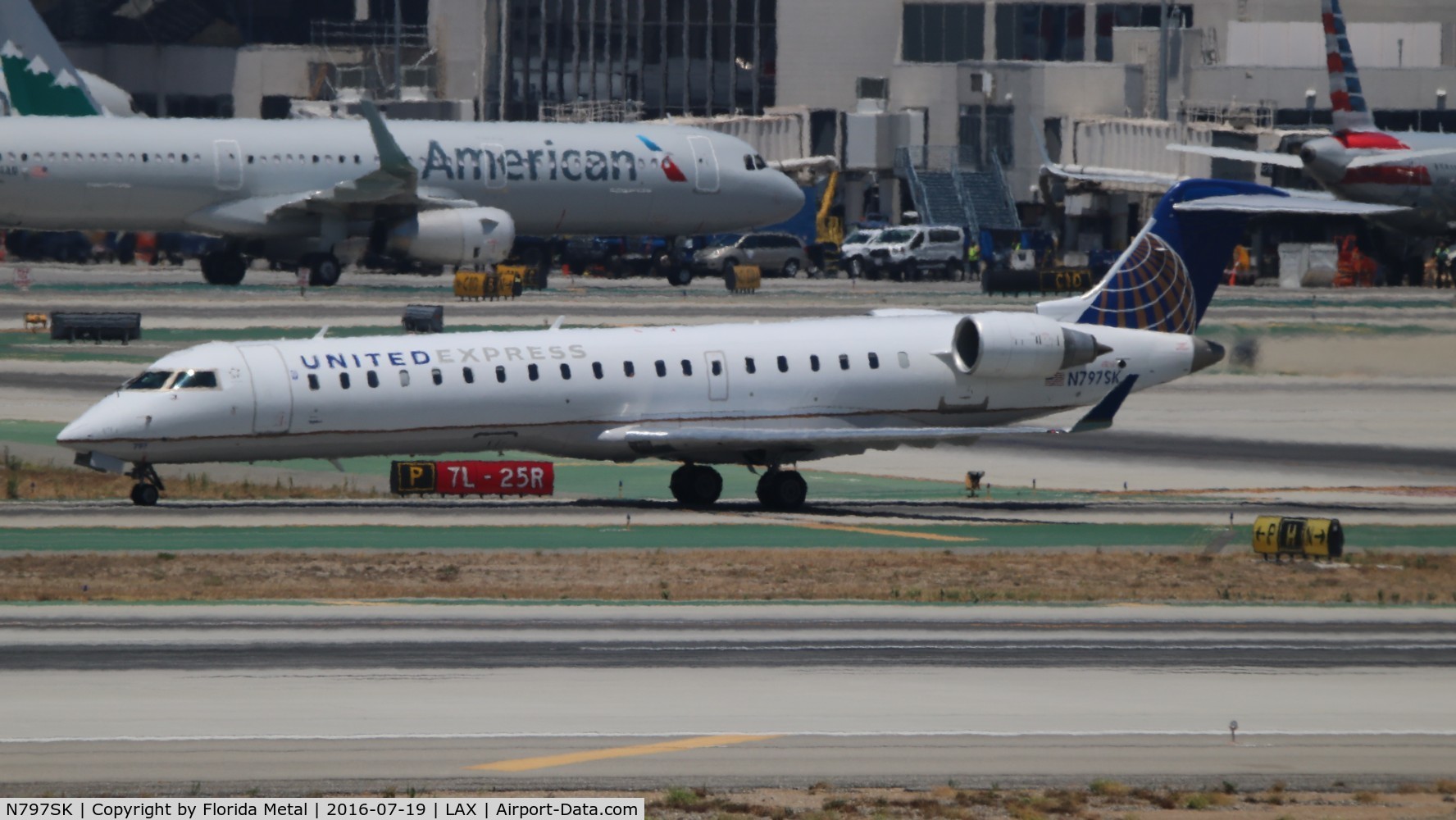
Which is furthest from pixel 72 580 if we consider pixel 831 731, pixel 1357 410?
pixel 1357 410

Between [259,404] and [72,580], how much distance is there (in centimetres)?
708

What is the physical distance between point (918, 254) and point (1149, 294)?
208 feet

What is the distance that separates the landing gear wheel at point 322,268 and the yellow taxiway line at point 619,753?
2640 inches

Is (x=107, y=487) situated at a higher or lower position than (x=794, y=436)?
lower

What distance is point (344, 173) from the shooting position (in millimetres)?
84688

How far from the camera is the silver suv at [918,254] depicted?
106062 millimetres

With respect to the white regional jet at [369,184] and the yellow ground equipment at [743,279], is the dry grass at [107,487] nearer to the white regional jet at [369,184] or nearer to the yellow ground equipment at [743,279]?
the white regional jet at [369,184]

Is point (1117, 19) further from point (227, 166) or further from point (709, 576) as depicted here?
point (709, 576)

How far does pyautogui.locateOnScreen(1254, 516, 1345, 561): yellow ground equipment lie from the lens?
33812 mm

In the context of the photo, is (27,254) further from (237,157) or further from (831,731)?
(831,731)

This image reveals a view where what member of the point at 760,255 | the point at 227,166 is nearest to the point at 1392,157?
the point at 760,255

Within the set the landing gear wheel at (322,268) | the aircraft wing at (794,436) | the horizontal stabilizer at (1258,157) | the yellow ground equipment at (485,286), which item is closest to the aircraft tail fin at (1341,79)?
the horizontal stabilizer at (1258,157)

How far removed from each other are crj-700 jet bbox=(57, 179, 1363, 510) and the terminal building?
6184 centimetres

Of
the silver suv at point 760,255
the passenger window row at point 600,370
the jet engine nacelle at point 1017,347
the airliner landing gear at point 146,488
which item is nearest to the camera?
the passenger window row at point 600,370
